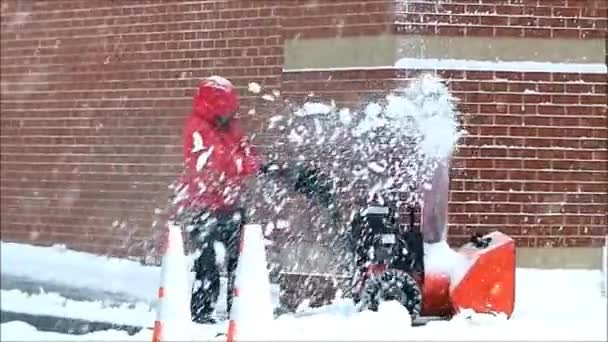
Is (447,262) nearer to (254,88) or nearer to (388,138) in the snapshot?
(388,138)

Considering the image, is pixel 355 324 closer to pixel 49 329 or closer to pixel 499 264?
pixel 499 264

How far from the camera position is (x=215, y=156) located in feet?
18.2

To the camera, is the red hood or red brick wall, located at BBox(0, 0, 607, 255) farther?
red brick wall, located at BBox(0, 0, 607, 255)

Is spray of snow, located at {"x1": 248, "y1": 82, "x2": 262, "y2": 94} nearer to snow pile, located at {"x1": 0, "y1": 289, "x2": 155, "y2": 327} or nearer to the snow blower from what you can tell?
the snow blower

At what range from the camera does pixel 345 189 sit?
234 inches

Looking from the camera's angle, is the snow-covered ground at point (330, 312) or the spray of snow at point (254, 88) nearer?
the snow-covered ground at point (330, 312)

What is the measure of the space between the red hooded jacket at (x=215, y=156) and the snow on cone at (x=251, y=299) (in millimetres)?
792

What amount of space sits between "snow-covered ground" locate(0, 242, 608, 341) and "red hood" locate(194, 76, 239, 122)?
1.18 m

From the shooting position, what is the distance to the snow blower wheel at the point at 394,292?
5.46 meters

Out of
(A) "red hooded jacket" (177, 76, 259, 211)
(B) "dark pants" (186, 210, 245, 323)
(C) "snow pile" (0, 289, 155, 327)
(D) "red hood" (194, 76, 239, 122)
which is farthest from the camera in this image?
(C) "snow pile" (0, 289, 155, 327)

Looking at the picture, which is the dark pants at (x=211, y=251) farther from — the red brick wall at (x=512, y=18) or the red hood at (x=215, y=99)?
the red brick wall at (x=512, y=18)

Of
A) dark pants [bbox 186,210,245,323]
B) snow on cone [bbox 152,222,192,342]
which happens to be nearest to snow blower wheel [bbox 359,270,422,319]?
dark pants [bbox 186,210,245,323]

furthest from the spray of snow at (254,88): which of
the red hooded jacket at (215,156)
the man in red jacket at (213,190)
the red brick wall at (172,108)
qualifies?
the man in red jacket at (213,190)

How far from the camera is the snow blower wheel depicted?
17.9ft
